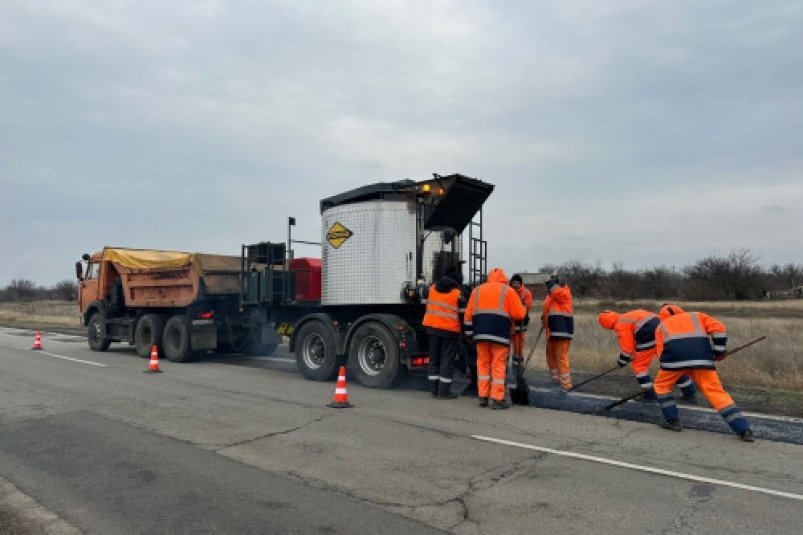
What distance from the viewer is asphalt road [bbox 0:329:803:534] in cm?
423

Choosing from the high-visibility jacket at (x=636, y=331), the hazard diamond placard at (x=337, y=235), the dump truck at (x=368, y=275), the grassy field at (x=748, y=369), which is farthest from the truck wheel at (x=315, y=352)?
the high-visibility jacket at (x=636, y=331)

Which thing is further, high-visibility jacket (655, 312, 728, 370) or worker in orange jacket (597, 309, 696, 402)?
worker in orange jacket (597, 309, 696, 402)

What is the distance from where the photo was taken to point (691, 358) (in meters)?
6.68

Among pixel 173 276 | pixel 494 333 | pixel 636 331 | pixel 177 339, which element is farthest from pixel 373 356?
pixel 173 276

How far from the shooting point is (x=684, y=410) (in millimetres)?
8086

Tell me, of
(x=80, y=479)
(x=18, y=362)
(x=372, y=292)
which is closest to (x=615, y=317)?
(x=372, y=292)

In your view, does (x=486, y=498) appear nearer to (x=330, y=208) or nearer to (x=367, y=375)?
(x=367, y=375)

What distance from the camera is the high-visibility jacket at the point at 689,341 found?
667 cm

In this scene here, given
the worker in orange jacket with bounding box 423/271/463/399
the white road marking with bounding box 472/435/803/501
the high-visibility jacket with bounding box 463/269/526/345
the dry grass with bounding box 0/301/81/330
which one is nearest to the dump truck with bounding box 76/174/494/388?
the worker in orange jacket with bounding box 423/271/463/399

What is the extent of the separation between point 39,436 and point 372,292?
5032 mm

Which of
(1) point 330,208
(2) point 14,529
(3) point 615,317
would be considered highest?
(1) point 330,208

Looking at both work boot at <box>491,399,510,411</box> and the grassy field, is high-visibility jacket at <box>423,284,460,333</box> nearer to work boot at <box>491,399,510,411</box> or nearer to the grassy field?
work boot at <box>491,399,510,411</box>

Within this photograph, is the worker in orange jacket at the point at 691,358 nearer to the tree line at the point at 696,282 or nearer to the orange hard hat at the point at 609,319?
the orange hard hat at the point at 609,319

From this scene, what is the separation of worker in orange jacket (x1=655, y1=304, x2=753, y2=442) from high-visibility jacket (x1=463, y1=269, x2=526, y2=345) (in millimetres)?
1946
